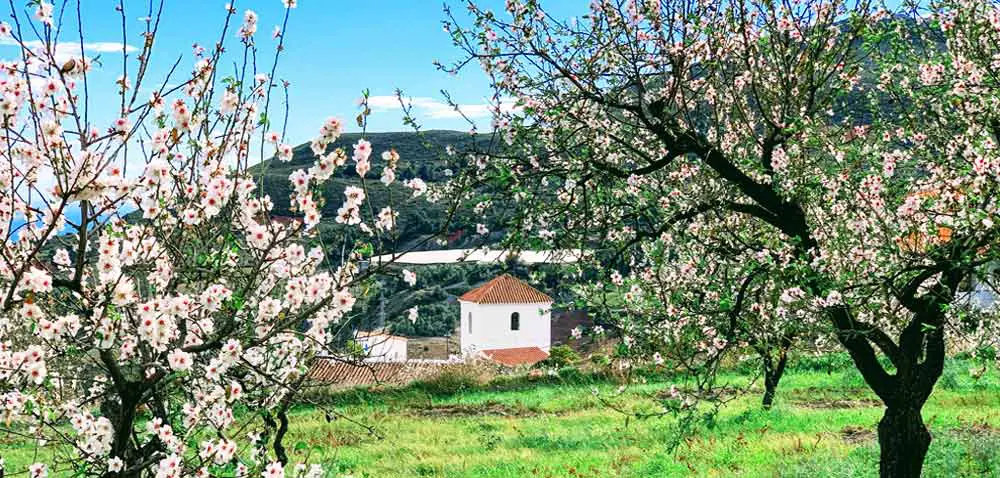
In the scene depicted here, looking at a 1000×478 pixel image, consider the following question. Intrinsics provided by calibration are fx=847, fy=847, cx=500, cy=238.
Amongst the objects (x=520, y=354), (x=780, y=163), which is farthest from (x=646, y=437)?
(x=520, y=354)

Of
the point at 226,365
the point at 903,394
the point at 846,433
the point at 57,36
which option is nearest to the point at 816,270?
the point at 903,394

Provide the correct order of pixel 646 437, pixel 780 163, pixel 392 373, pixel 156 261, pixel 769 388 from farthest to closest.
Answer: pixel 392 373, pixel 769 388, pixel 646 437, pixel 780 163, pixel 156 261

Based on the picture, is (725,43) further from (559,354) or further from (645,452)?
(559,354)

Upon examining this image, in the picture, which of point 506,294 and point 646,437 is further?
point 506,294

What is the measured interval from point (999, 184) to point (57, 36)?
6.12 meters

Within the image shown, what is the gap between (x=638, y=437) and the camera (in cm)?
1348

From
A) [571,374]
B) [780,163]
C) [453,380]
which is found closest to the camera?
[780,163]

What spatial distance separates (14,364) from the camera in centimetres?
438

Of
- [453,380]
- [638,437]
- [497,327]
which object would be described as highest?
[638,437]

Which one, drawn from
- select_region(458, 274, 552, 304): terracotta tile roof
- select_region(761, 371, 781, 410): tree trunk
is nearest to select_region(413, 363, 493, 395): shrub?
select_region(761, 371, 781, 410): tree trunk

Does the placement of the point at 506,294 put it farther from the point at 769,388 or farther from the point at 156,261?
the point at 156,261

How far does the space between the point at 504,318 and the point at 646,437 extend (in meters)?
50.3

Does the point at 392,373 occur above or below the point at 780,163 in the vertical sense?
below

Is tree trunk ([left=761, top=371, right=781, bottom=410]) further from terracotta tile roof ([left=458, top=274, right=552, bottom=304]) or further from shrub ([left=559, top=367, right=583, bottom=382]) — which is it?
terracotta tile roof ([left=458, top=274, right=552, bottom=304])
